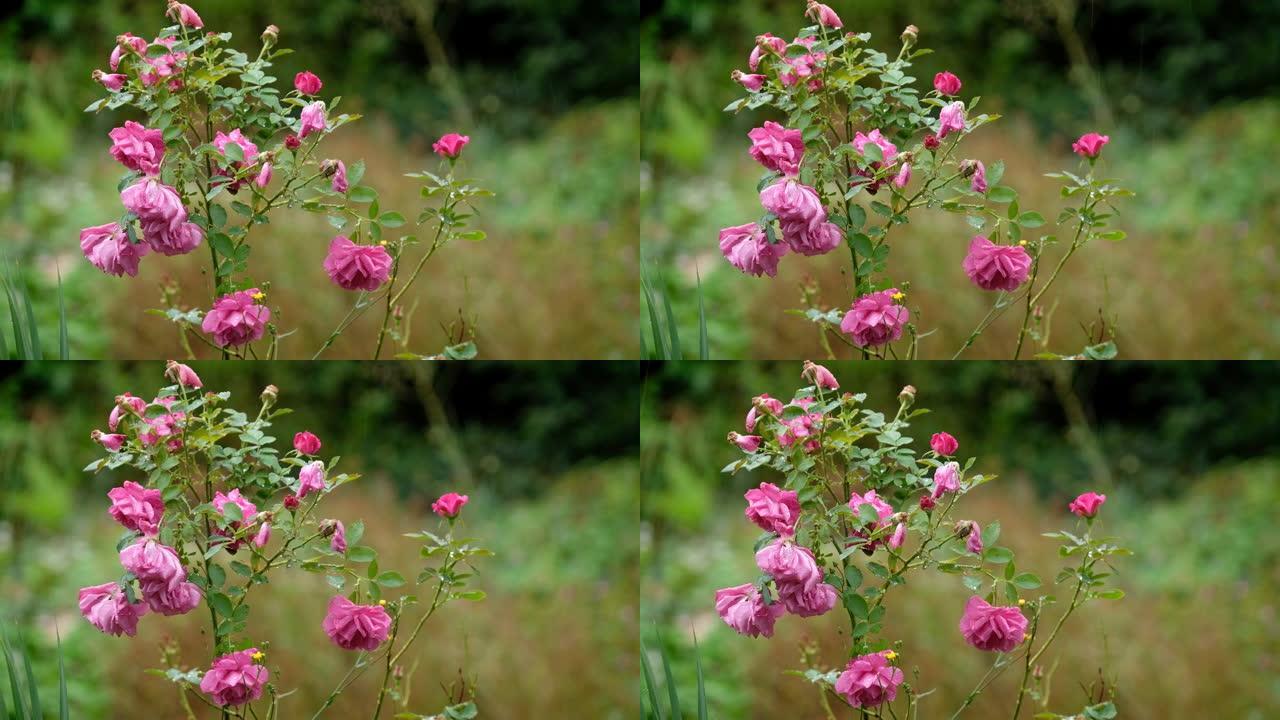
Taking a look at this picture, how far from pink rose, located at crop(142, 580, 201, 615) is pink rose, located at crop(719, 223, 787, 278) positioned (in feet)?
4.17

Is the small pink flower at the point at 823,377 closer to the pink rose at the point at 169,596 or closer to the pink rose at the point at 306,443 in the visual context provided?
the pink rose at the point at 306,443

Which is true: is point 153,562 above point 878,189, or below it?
below

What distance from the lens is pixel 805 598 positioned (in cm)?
261

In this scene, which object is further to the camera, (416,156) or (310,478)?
(416,156)

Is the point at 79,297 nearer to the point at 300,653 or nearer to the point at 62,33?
the point at 62,33

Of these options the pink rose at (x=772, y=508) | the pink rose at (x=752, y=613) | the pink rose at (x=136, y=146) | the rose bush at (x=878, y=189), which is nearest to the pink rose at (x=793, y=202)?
the rose bush at (x=878, y=189)

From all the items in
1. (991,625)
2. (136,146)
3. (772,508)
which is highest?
(136,146)

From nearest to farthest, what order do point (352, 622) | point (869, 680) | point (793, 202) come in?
1. point (793, 202)
2. point (869, 680)
3. point (352, 622)

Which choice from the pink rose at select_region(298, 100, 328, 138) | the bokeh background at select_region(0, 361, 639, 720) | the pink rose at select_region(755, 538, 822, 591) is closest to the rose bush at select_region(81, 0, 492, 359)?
the pink rose at select_region(298, 100, 328, 138)

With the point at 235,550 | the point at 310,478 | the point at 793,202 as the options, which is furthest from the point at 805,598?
the point at 235,550

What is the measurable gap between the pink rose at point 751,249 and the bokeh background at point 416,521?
493 millimetres

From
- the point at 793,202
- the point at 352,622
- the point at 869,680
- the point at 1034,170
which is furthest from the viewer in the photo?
the point at 1034,170

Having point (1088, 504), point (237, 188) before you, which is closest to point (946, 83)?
point (1088, 504)

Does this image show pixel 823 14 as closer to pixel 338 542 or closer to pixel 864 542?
pixel 864 542
